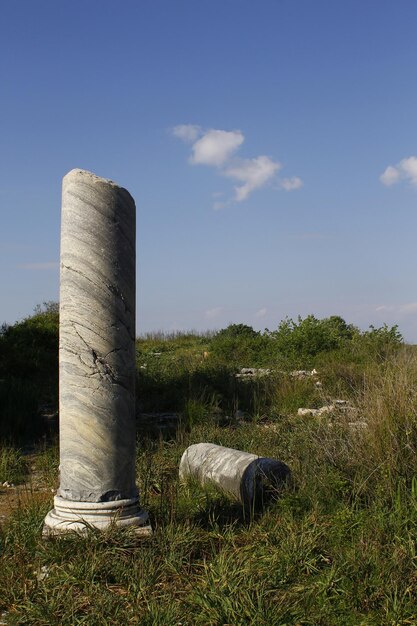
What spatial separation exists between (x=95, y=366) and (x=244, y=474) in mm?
2113

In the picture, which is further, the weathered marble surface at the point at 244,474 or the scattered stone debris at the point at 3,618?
the weathered marble surface at the point at 244,474

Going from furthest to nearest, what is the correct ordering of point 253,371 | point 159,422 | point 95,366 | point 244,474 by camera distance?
point 253,371, point 159,422, point 244,474, point 95,366

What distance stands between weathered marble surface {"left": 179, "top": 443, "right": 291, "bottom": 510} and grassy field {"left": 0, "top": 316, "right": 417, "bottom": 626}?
129 mm

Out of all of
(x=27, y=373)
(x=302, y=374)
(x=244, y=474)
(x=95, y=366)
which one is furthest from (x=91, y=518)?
(x=27, y=373)

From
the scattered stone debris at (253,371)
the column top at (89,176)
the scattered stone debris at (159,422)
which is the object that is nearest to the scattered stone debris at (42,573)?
the column top at (89,176)

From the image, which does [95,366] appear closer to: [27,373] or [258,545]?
[258,545]

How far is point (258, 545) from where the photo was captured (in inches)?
195

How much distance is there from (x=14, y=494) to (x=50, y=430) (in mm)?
3206

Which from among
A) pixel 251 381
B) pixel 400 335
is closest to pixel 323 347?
pixel 400 335

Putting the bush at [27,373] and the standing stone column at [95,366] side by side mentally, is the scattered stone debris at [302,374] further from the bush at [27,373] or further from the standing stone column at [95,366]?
the standing stone column at [95,366]

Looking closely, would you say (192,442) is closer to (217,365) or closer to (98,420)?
(98,420)

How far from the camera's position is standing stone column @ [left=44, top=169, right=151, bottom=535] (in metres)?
A: 5.05

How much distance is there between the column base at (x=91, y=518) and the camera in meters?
4.94

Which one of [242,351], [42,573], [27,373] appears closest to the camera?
[42,573]
